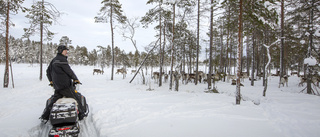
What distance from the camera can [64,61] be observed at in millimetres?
3783

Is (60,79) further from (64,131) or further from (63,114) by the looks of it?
(64,131)

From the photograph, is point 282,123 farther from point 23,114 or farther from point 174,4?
point 174,4

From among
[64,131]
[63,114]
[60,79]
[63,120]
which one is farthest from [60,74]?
[64,131]

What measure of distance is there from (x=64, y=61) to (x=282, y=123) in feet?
22.0

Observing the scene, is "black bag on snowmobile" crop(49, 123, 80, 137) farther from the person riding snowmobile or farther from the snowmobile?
the person riding snowmobile

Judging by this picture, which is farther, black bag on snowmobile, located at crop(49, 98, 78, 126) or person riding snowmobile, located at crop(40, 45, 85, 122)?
person riding snowmobile, located at crop(40, 45, 85, 122)

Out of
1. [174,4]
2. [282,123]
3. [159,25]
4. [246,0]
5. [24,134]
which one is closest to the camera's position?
[24,134]

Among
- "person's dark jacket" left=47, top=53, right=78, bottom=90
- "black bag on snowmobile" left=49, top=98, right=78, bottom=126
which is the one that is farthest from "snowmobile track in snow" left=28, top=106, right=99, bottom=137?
"person's dark jacket" left=47, top=53, right=78, bottom=90

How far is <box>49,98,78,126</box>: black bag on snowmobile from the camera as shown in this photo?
3098mm

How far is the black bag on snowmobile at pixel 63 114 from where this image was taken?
3.10 meters

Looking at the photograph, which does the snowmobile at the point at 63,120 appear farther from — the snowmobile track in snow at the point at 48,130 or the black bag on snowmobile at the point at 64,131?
the snowmobile track in snow at the point at 48,130

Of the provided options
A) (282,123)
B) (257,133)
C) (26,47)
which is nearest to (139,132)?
(257,133)

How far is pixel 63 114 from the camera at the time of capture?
3182mm

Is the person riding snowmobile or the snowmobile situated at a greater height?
the person riding snowmobile
